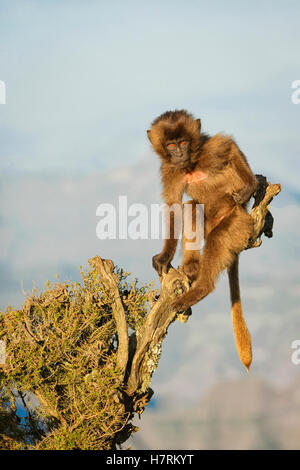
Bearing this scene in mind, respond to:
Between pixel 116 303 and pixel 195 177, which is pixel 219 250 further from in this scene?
pixel 116 303

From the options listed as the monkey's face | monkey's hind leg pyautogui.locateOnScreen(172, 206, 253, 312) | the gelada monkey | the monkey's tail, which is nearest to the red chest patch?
the gelada monkey

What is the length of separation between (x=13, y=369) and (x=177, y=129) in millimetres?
4000

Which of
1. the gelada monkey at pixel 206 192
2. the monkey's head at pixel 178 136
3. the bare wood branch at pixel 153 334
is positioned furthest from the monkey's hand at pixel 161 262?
the monkey's head at pixel 178 136

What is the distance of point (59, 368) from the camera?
312 inches

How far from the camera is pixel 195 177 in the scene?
8.35 metres

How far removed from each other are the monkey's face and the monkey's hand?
4.37 feet

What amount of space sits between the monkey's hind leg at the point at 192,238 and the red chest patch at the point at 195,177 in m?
0.34

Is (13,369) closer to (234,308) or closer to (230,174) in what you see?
(234,308)

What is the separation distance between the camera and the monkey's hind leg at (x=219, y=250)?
7922 mm

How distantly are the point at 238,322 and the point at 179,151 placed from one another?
8.85 ft

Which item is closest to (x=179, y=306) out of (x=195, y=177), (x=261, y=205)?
(x=195, y=177)

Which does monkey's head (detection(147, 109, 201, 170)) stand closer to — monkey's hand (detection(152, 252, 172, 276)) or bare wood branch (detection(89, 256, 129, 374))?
monkey's hand (detection(152, 252, 172, 276))

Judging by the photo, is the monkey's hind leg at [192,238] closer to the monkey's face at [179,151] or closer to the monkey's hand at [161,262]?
the monkey's hand at [161,262]
